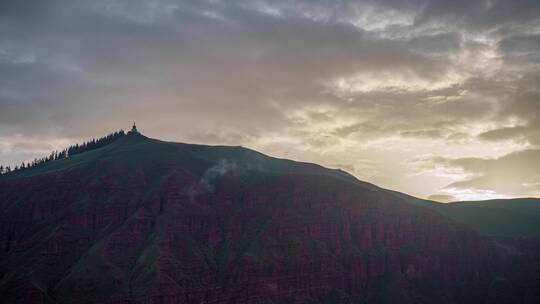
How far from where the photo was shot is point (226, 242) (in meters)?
163

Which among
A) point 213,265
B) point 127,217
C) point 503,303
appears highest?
point 127,217

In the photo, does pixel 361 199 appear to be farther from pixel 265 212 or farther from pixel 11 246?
pixel 11 246

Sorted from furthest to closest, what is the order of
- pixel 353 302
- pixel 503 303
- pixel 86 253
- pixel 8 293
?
pixel 503 303, pixel 353 302, pixel 86 253, pixel 8 293

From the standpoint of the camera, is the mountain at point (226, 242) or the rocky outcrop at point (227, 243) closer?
the rocky outcrop at point (227, 243)

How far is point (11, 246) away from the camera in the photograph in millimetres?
158125

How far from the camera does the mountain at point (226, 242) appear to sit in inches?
5655

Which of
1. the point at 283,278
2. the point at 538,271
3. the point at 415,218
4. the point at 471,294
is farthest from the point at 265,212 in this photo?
the point at 538,271

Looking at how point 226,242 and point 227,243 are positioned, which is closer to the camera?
point 227,243

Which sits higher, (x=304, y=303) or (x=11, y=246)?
(x=11, y=246)

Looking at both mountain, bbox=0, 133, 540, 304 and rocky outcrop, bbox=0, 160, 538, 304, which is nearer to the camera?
rocky outcrop, bbox=0, 160, 538, 304

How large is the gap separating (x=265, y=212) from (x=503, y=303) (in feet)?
279

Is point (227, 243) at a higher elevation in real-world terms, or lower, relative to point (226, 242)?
lower

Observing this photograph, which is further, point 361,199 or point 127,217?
point 361,199

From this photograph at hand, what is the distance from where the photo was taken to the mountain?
144 meters
